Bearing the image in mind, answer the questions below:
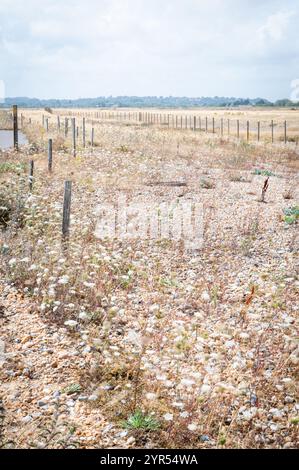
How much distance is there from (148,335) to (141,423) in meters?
1.73

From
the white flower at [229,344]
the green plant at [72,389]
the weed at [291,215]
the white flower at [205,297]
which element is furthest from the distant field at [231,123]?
the green plant at [72,389]

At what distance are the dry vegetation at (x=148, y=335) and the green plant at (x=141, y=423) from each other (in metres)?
0.01

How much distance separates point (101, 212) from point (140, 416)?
25.5 ft

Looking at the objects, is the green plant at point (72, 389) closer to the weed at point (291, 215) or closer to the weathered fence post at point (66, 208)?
the weathered fence post at point (66, 208)

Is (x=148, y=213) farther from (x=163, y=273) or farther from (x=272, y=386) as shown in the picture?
(x=272, y=386)

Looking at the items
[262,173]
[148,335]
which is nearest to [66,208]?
[148,335]

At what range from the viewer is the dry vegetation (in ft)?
14.0

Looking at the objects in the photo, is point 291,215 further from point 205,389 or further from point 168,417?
point 168,417

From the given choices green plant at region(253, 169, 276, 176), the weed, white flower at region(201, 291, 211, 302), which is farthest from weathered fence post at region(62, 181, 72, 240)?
green plant at region(253, 169, 276, 176)

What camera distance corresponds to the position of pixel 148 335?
5852 mm

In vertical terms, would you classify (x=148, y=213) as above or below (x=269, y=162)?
below
